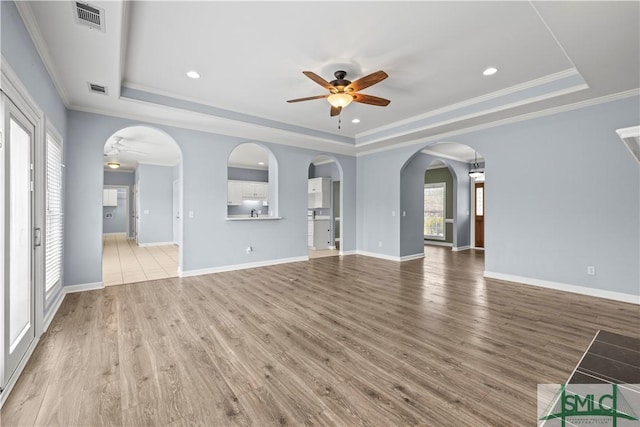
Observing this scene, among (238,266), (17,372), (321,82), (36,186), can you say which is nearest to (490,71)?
(321,82)

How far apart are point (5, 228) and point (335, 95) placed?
316 cm

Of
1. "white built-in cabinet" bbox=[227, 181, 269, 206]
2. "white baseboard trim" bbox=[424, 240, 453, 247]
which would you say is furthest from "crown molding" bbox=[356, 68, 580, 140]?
"white built-in cabinet" bbox=[227, 181, 269, 206]

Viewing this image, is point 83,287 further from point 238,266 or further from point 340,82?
point 340,82

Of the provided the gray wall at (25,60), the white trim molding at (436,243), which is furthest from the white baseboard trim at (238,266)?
the white trim molding at (436,243)

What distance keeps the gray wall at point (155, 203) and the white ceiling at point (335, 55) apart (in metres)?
5.61

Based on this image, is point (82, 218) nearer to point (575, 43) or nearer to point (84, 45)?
point (84, 45)

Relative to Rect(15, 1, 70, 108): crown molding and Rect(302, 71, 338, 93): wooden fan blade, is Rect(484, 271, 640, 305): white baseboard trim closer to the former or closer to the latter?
Rect(302, 71, 338, 93): wooden fan blade

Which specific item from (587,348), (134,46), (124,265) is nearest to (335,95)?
(134,46)

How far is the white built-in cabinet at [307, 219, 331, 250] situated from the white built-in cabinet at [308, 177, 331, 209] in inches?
25.9

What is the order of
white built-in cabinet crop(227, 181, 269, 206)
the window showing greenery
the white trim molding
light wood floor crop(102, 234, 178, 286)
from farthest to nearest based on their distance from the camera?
the window showing greenery, white built-in cabinet crop(227, 181, 269, 206), the white trim molding, light wood floor crop(102, 234, 178, 286)

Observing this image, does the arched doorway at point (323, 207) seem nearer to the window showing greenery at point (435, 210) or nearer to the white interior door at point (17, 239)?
the window showing greenery at point (435, 210)

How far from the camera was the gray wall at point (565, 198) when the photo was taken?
147 inches

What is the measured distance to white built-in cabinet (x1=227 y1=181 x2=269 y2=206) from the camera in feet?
30.8

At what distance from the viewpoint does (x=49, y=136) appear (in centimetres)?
311
